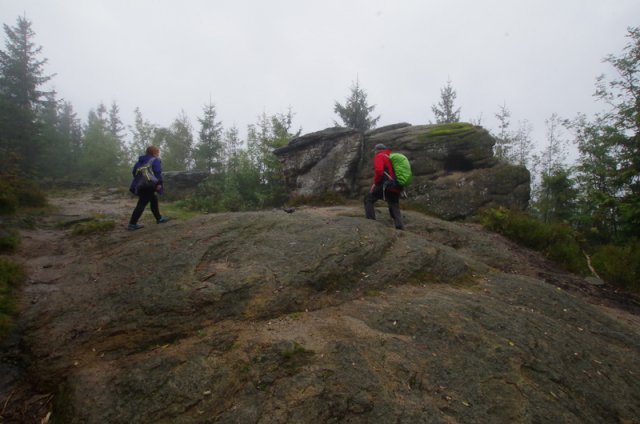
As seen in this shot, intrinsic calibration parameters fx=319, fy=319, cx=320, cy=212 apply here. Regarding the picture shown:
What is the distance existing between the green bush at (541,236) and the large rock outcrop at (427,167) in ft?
5.49

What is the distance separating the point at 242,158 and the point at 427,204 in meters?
11.7

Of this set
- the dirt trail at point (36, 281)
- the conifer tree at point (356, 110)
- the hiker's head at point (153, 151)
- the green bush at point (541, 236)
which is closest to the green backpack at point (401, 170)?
the green bush at point (541, 236)

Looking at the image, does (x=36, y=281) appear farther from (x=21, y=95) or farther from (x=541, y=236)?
(x=21, y=95)

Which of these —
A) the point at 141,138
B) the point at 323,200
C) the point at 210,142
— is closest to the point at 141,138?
the point at 141,138

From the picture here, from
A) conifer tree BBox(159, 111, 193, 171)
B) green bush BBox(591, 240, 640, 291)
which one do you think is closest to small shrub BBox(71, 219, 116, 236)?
green bush BBox(591, 240, 640, 291)

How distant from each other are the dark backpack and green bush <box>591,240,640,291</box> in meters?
12.6

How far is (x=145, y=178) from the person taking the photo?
832 cm

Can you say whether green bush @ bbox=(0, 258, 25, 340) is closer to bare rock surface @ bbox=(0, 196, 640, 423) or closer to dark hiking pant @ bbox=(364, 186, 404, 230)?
bare rock surface @ bbox=(0, 196, 640, 423)

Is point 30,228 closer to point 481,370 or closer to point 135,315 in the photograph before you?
point 135,315

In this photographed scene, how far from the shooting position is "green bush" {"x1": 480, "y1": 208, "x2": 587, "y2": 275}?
31.1ft

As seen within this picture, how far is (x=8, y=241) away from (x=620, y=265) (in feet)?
50.4

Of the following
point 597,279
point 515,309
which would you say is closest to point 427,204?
point 597,279

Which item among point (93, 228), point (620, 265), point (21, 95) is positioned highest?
point (21, 95)

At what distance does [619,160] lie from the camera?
523 inches
